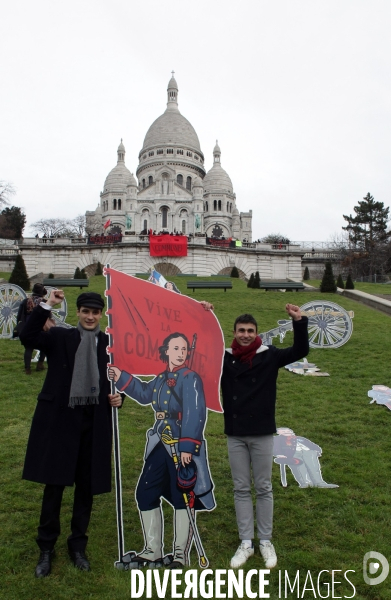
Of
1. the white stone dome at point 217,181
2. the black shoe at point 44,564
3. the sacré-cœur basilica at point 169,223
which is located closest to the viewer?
the black shoe at point 44,564

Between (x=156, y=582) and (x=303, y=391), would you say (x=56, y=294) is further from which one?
(x=303, y=391)

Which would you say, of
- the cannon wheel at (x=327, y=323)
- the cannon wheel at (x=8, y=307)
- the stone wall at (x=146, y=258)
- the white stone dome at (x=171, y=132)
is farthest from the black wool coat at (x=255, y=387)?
the white stone dome at (x=171, y=132)

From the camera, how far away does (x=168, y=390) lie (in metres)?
3.99

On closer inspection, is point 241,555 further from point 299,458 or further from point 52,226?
point 52,226

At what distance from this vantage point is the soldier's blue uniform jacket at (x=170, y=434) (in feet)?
12.6

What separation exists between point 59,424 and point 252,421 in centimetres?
154

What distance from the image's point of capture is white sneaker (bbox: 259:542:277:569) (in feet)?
12.1

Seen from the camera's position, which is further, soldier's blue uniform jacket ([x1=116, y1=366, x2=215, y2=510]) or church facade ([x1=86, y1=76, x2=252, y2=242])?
church facade ([x1=86, y1=76, x2=252, y2=242])

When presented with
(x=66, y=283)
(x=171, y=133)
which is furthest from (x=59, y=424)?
(x=171, y=133)

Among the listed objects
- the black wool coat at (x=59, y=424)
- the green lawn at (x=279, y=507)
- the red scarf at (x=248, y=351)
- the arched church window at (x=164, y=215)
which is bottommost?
the green lawn at (x=279, y=507)

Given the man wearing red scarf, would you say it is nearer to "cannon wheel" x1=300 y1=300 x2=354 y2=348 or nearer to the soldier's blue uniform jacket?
the soldier's blue uniform jacket

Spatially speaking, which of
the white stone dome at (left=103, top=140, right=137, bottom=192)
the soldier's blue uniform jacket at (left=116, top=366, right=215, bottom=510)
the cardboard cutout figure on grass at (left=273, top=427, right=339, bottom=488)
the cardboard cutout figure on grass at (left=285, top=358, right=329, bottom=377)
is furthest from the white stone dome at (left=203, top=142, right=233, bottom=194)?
the soldier's blue uniform jacket at (left=116, top=366, right=215, bottom=510)

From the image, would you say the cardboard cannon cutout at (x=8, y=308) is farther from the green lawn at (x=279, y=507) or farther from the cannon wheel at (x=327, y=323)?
the cannon wheel at (x=327, y=323)

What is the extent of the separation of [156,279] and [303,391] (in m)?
4.12
